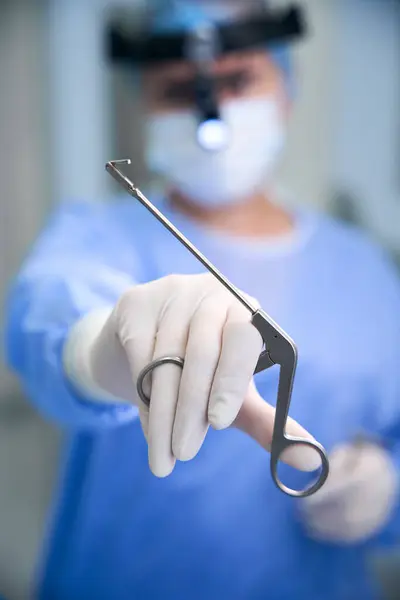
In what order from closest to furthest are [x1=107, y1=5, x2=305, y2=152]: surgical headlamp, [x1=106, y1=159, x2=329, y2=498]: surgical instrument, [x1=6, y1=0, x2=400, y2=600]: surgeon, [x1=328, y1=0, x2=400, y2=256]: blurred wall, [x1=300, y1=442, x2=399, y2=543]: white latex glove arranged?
[x1=106, y1=159, x2=329, y2=498]: surgical instrument, [x1=6, y1=0, x2=400, y2=600]: surgeon, [x1=300, y1=442, x2=399, y2=543]: white latex glove, [x1=107, y1=5, x2=305, y2=152]: surgical headlamp, [x1=328, y1=0, x2=400, y2=256]: blurred wall

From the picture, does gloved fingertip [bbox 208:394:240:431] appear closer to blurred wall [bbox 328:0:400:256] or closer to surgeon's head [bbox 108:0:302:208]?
surgeon's head [bbox 108:0:302:208]

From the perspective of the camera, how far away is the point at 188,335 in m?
0.48

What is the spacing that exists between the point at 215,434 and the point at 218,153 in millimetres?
421

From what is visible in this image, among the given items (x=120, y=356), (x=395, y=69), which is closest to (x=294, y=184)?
(x=395, y=69)

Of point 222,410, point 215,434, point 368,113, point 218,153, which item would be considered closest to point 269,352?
point 222,410

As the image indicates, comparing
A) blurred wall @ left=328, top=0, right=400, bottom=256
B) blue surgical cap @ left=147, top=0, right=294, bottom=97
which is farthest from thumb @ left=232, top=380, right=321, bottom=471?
blurred wall @ left=328, top=0, right=400, bottom=256

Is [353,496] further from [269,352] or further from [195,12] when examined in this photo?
[195,12]

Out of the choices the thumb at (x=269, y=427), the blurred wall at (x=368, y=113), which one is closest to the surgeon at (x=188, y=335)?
the thumb at (x=269, y=427)

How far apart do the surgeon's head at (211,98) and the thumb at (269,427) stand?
497 millimetres

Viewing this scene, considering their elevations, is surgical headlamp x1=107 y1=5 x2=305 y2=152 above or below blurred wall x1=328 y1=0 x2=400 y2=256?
above

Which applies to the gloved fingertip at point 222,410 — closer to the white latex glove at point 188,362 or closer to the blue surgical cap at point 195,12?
the white latex glove at point 188,362

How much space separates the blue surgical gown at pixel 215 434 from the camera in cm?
71

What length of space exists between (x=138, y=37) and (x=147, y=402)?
633 mm

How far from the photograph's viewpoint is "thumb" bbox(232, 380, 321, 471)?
18.8 inches
